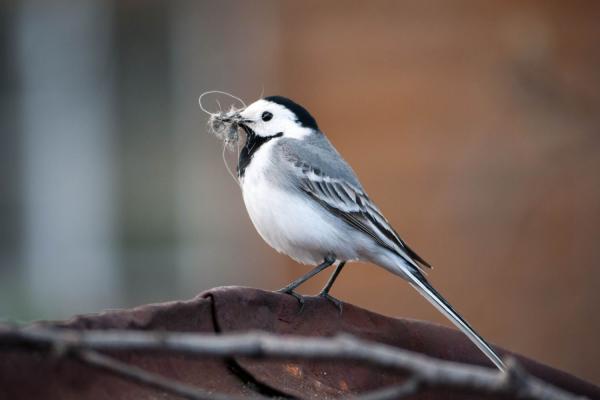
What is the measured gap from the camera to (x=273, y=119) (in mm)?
4430

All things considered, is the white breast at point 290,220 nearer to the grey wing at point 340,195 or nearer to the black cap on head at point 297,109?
the grey wing at point 340,195

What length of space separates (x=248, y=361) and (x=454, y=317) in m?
1.45

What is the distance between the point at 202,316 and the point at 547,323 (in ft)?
17.7

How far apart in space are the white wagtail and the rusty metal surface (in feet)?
4.07

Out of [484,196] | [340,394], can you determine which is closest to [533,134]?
[484,196]

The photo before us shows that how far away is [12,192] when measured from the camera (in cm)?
857

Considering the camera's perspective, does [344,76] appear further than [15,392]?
Yes

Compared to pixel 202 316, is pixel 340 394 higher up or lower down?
lower down

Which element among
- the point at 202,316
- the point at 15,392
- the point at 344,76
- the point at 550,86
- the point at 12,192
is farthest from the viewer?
the point at 12,192

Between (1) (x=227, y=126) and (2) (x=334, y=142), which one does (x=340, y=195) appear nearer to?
(1) (x=227, y=126)

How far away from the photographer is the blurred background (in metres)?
7.21

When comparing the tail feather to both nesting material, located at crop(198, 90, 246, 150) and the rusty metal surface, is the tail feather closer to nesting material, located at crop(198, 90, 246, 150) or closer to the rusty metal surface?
the rusty metal surface

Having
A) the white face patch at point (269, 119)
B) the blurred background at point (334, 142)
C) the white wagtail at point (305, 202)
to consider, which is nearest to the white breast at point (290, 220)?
the white wagtail at point (305, 202)

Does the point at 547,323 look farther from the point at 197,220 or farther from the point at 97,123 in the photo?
the point at 97,123
